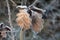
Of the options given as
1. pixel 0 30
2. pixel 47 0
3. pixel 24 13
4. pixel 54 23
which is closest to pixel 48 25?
pixel 54 23

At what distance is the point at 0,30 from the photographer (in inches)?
50.2

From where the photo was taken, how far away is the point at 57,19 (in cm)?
348

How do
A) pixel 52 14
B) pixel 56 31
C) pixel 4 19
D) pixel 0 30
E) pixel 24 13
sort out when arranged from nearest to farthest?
pixel 24 13
pixel 0 30
pixel 4 19
pixel 52 14
pixel 56 31

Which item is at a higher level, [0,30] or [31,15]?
[31,15]

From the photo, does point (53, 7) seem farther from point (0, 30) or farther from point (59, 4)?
point (0, 30)

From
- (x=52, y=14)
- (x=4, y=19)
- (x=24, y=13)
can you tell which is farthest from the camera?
(x=52, y=14)

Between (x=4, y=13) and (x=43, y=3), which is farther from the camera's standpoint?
(x=43, y=3)

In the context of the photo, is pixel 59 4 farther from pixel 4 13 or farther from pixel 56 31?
pixel 4 13

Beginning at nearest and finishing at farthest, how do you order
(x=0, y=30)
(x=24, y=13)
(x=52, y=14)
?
(x=24, y=13) < (x=0, y=30) < (x=52, y=14)

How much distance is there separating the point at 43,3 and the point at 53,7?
164mm

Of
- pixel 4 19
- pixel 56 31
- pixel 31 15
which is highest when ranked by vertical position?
pixel 31 15

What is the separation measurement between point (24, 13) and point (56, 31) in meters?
2.44

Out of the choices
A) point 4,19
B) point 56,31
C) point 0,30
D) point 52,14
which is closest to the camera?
point 0,30

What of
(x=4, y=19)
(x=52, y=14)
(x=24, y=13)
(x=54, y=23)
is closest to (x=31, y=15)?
(x=24, y=13)
